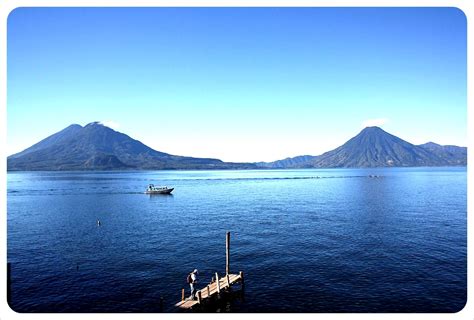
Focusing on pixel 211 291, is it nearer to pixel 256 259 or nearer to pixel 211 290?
pixel 211 290

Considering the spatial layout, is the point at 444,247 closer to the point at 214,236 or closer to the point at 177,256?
the point at 214,236

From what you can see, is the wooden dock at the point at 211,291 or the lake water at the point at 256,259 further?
the lake water at the point at 256,259

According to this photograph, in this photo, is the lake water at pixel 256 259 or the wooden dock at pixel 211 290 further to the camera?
the lake water at pixel 256 259

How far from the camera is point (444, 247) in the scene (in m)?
42.4

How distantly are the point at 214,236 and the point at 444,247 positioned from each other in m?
34.7

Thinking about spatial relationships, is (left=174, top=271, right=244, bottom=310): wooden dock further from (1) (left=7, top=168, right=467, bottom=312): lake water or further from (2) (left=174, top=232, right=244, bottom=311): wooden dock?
(1) (left=7, top=168, right=467, bottom=312): lake water

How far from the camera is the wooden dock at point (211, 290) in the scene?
1001 inches

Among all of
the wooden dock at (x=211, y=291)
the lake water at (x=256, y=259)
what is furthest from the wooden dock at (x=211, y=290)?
the lake water at (x=256, y=259)

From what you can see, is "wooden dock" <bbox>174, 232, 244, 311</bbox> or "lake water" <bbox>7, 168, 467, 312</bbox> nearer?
"wooden dock" <bbox>174, 232, 244, 311</bbox>

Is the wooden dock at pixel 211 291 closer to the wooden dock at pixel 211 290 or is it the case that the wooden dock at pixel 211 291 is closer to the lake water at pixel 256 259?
the wooden dock at pixel 211 290

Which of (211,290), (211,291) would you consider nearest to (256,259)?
(211,290)

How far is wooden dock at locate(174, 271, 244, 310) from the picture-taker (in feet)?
83.4

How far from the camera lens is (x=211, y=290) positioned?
28.1 metres

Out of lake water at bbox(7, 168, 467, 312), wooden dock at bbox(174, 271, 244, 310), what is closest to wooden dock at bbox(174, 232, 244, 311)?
wooden dock at bbox(174, 271, 244, 310)
